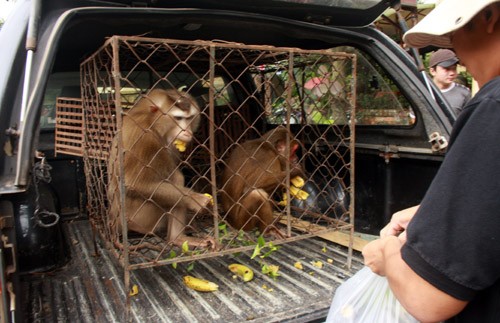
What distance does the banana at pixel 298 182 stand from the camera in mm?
3704

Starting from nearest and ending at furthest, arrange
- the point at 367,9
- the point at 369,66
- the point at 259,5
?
1. the point at 259,5
2. the point at 367,9
3. the point at 369,66

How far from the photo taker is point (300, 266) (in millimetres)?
3006

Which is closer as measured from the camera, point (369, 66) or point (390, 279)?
point (390, 279)

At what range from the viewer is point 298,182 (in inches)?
147

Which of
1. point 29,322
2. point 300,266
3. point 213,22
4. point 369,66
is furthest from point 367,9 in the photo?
point 29,322

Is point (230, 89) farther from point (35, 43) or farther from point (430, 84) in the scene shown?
point (35, 43)

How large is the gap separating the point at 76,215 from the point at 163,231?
2.87 feet

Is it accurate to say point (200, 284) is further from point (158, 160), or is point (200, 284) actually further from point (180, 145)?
point (180, 145)

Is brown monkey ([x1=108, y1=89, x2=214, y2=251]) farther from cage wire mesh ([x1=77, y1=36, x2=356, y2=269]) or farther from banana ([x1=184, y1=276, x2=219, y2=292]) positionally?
banana ([x1=184, y1=276, x2=219, y2=292])

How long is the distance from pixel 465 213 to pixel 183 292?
206cm

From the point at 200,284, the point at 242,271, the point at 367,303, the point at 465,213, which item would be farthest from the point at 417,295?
the point at 242,271

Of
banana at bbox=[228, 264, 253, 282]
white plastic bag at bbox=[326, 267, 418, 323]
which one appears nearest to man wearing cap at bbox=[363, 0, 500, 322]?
white plastic bag at bbox=[326, 267, 418, 323]

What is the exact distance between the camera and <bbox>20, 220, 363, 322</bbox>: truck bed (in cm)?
228

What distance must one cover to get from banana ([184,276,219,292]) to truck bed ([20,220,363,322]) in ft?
0.13
